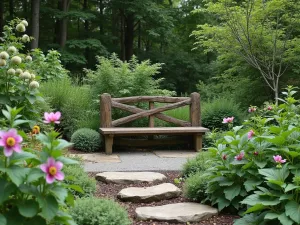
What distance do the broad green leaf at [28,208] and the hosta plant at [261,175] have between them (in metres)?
1.64

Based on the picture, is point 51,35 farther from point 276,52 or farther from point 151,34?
point 276,52

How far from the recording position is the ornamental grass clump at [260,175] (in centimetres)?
285

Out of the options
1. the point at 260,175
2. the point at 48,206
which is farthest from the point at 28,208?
the point at 260,175

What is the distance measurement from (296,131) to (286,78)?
834cm

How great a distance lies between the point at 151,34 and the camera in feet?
58.1

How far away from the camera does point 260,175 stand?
3.28 metres

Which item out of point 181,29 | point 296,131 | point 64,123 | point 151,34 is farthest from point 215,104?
point 181,29

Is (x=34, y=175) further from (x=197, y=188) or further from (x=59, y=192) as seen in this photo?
(x=197, y=188)

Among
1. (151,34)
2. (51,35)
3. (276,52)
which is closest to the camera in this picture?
(276,52)

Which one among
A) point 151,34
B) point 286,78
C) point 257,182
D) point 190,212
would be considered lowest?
point 190,212

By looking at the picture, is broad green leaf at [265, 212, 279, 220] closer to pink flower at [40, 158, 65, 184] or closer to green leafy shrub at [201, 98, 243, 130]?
pink flower at [40, 158, 65, 184]

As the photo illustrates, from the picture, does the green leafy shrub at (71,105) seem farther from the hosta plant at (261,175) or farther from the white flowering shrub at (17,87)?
the hosta plant at (261,175)

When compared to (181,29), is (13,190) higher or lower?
lower

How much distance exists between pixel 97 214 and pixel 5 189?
117 centimetres
